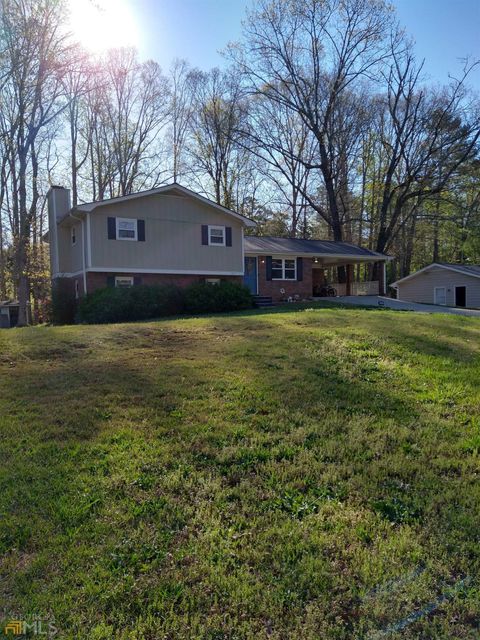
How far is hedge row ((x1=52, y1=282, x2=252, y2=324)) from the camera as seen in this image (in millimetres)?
15414

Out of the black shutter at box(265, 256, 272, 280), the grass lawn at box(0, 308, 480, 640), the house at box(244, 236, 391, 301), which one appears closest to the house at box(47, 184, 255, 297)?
the house at box(244, 236, 391, 301)

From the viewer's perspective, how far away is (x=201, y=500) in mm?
3184

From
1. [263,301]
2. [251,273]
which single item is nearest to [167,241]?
[251,273]

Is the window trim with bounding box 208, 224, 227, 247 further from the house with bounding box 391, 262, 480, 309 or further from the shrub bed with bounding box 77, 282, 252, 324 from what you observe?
the house with bounding box 391, 262, 480, 309

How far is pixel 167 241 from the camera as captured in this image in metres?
18.9

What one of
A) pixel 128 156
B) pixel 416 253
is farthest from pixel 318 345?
pixel 416 253

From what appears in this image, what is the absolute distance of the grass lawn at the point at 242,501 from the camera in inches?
87.4

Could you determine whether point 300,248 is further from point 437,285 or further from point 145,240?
point 437,285

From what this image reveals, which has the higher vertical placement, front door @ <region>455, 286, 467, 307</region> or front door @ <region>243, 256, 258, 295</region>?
front door @ <region>243, 256, 258, 295</region>

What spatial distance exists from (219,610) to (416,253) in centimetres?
4225

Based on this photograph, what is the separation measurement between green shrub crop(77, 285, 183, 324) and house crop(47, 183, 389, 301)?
1.99 metres

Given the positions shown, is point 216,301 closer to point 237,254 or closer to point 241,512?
point 237,254

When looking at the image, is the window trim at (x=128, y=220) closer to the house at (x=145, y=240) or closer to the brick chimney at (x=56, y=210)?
the house at (x=145, y=240)

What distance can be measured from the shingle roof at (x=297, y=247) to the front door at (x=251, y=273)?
0.66 meters
